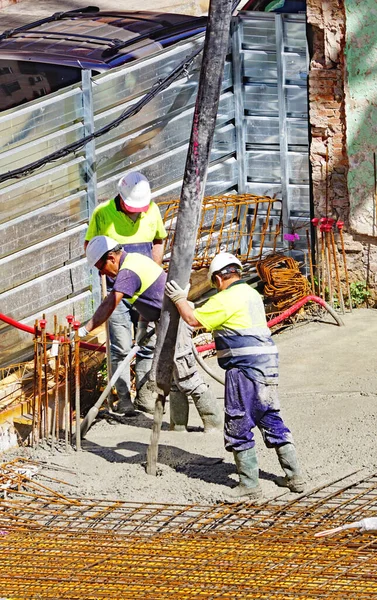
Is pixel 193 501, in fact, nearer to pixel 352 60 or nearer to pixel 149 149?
pixel 149 149

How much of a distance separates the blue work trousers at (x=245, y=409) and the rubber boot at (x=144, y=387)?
204 centimetres

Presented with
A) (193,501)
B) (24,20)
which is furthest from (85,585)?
(24,20)

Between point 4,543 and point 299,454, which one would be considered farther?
point 299,454

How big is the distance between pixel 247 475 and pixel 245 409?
0.44m

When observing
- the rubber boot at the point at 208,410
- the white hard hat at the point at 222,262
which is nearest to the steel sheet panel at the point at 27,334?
the rubber boot at the point at 208,410

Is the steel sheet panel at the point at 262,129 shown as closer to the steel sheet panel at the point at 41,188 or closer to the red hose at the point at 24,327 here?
Answer: the steel sheet panel at the point at 41,188

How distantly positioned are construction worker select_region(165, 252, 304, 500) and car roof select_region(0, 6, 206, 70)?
15.2 feet

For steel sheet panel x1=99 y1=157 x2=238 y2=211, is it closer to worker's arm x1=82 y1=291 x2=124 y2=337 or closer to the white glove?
worker's arm x1=82 y1=291 x2=124 y2=337

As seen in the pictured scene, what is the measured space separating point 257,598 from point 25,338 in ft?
17.1

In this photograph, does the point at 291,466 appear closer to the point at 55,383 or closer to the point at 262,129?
the point at 55,383

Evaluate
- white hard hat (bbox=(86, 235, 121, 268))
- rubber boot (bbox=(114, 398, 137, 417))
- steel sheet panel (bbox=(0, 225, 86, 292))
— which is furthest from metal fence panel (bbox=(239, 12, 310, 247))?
white hard hat (bbox=(86, 235, 121, 268))

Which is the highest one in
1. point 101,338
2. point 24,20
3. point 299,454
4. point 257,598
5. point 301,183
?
point 24,20

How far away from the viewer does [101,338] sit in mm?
10672

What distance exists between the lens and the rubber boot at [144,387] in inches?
380
